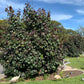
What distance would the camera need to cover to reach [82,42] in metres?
18.1

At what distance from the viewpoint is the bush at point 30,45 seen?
5508mm

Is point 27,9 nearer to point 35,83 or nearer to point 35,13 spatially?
point 35,13

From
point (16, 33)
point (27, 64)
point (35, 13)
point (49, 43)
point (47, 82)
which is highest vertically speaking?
point (35, 13)

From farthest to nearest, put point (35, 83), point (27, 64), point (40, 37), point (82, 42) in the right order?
1. point (82, 42)
2. point (40, 37)
3. point (27, 64)
4. point (35, 83)

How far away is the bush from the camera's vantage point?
5.51m

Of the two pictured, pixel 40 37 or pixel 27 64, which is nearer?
pixel 27 64

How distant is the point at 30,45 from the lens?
5.55 m

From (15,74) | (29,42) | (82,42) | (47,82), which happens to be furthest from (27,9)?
(82,42)

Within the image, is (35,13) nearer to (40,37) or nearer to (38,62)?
(40,37)

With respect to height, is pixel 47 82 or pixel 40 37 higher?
pixel 40 37

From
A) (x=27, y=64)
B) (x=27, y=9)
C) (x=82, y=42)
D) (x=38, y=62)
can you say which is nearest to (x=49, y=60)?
(x=38, y=62)

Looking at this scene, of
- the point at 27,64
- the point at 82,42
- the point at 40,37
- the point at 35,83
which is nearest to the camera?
the point at 35,83

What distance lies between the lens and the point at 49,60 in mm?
6113

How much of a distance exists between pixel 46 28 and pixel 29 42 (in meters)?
1.21
